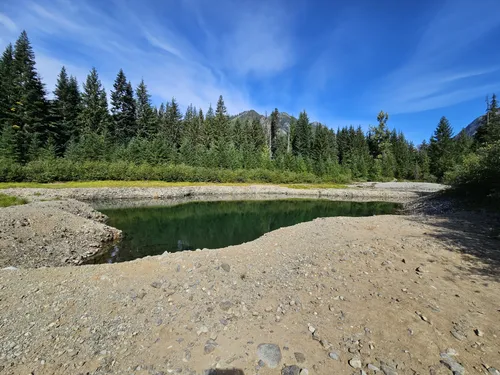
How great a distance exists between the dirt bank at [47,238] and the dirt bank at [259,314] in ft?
12.4

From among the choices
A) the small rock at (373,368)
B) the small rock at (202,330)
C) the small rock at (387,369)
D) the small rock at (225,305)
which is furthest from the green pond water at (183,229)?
the small rock at (387,369)

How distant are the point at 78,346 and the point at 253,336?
290 centimetres

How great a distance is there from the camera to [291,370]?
11.6 ft

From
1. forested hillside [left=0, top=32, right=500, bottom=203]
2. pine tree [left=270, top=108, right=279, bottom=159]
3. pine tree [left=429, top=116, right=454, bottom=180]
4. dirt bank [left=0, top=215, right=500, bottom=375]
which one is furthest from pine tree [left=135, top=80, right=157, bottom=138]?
pine tree [left=429, top=116, right=454, bottom=180]

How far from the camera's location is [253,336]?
4328mm

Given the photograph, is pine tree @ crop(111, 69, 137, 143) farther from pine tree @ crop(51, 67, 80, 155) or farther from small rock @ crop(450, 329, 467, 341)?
small rock @ crop(450, 329, 467, 341)

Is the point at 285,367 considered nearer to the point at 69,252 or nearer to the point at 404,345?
the point at 404,345

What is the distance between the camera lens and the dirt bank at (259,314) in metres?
3.70

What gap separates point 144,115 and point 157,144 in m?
14.9

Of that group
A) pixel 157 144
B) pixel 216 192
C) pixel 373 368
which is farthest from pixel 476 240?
pixel 157 144

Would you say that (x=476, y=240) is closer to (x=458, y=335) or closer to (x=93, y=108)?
(x=458, y=335)

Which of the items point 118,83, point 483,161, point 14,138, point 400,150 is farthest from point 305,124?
point 14,138

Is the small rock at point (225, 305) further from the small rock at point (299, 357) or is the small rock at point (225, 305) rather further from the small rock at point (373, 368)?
the small rock at point (373, 368)

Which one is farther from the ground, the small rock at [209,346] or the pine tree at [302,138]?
the pine tree at [302,138]
